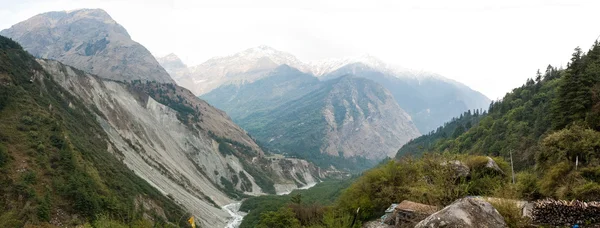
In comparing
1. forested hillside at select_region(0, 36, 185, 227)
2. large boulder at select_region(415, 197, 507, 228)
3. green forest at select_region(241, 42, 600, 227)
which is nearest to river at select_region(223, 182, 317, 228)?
forested hillside at select_region(0, 36, 185, 227)

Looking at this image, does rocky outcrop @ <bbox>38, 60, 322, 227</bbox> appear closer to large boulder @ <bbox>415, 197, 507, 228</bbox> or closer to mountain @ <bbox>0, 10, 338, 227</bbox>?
mountain @ <bbox>0, 10, 338, 227</bbox>

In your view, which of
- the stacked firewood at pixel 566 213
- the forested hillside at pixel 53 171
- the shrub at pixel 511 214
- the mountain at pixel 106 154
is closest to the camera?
the shrub at pixel 511 214

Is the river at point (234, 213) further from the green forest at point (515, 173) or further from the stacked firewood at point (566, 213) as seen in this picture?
the stacked firewood at point (566, 213)

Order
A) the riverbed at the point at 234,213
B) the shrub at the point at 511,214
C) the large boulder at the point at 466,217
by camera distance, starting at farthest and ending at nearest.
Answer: the riverbed at the point at 234,213 < the shrub at the point at 511,214 < the large boulder at the point at 466,217

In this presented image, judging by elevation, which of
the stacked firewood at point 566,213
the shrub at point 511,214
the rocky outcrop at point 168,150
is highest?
the shrub at point 511,214

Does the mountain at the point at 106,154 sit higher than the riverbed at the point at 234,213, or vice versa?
the mountain at the point at 106,154

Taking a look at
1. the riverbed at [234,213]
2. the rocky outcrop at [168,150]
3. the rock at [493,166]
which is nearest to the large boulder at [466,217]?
the rock at [493,166]

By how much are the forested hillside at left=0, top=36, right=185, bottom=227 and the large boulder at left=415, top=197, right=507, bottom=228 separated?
3475 centimetres

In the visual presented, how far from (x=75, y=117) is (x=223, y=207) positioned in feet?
181

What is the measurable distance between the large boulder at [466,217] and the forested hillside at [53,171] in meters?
34.7

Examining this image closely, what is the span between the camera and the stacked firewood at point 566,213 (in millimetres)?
17812

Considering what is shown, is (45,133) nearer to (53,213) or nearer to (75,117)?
(53,213)

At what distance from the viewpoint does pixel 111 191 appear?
70.5 metres

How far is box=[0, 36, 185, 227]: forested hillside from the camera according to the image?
2098 inches
